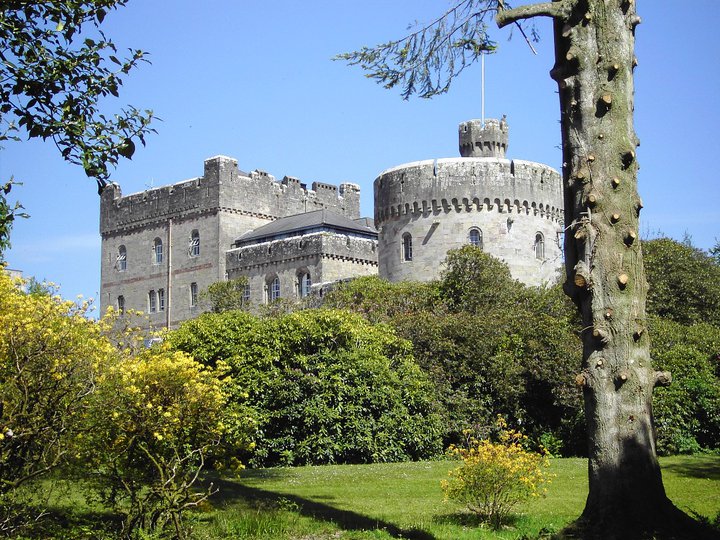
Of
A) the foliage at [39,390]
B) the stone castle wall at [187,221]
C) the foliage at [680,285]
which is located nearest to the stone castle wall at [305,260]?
the stone castle wall at [187,221]

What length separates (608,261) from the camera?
30.3ft

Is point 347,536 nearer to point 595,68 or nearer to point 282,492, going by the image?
point 282,492

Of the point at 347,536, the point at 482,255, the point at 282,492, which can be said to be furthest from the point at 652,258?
the point at 347,536

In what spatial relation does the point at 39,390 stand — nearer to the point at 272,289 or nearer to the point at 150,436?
the point at 150,436

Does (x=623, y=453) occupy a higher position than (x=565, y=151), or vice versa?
(x=565, y=151)

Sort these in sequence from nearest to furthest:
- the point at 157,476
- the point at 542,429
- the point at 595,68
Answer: the point at 595,68, the point at 157,476, the point at 542,429

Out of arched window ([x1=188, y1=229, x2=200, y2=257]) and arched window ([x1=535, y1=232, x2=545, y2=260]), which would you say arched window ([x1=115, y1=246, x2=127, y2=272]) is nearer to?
arched window ([x1=188, y1=229, x2=200, y2=257])

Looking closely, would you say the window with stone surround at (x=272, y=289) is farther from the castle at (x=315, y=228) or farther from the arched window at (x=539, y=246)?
the arched window at (x=539, y=246)

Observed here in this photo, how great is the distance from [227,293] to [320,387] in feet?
122

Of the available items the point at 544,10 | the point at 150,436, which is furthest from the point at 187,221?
the point at 544,10

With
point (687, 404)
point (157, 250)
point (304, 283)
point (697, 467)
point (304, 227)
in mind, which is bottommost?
point (697, 467)

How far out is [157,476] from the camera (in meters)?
10.9

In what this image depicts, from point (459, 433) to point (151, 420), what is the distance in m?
14.3

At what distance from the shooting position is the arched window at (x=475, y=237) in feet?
149
